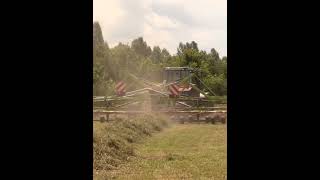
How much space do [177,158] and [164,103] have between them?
27.6ft

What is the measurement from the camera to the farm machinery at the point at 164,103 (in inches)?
592

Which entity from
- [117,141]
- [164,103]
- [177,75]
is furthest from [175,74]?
[117,141]

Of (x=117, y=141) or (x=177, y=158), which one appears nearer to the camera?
(x=177, y=158)

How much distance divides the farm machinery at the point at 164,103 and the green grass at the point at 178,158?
285 cm

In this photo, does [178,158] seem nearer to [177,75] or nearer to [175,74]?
[177,75]

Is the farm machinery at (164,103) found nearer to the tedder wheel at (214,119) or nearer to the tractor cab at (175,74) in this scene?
the tedder wheel at (214,119)

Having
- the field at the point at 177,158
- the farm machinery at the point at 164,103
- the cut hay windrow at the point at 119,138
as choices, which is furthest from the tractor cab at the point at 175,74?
the field at the point at 177,158

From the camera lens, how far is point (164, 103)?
53.1 feet
